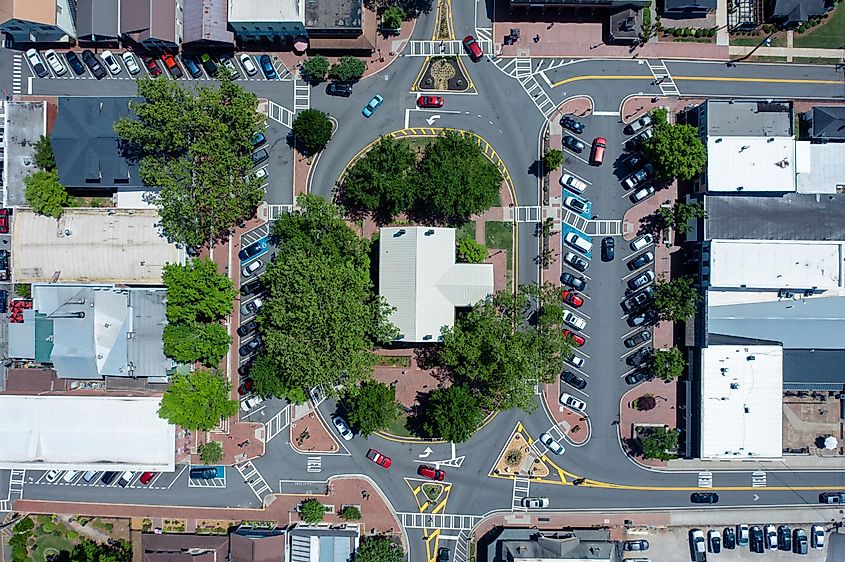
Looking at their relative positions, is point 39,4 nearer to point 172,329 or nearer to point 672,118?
point 172,329

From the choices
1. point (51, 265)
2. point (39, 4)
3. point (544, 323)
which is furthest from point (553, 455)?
point (39, 4)

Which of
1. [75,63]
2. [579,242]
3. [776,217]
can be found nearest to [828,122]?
[776,217]

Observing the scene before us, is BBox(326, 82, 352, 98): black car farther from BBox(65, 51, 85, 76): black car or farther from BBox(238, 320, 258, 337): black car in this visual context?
BBox(65, 51, 85, 76): black car

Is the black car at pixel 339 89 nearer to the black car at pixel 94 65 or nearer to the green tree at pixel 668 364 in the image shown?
the black car at pixel 94 65

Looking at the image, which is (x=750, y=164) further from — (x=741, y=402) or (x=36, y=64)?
(x=36, y=64)

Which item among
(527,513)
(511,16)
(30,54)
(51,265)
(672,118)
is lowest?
(527,513)

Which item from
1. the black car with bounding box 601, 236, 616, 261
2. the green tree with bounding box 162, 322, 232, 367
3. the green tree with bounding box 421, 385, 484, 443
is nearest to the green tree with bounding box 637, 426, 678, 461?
the green tree with bounding box 421, 385, 484, 443

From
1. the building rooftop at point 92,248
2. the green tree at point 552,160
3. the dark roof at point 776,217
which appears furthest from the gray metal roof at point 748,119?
the building rooftop at point 92,248
